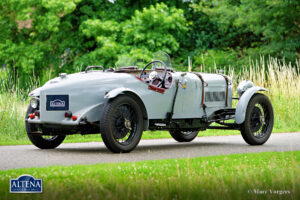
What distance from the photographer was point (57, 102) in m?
8.20

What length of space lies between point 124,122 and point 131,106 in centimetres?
27

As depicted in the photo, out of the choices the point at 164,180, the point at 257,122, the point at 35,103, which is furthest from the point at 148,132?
the point at 164,180

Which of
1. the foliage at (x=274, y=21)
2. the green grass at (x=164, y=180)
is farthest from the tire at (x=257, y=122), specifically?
the foliage at (x=274, y=21)

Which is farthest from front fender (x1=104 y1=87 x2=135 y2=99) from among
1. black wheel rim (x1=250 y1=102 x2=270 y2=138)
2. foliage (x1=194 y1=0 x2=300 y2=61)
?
foliage (x1=194 y1=0 x2=300 y2=61)

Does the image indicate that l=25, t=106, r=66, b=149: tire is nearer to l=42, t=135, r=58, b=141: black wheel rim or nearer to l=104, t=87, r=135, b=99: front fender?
l=42, t=135, r=58, b=141: black wheel rim

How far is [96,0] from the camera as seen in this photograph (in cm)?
2606

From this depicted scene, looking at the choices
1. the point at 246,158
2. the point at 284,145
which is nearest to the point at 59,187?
the point at 246,158

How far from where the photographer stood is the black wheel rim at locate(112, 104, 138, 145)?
8.04 metres

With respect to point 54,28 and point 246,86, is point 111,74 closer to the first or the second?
point 246,86

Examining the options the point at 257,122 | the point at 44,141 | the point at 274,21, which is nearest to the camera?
the point at 44,141

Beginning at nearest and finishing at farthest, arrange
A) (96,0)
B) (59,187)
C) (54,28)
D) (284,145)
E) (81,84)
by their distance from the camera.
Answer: (59,187)
(81,84)
(284,145)
(54,28)
(96,0)

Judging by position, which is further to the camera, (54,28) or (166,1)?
(166,1)

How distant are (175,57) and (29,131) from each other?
1823 cm

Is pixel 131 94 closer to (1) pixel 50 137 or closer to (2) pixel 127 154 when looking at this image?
(2) pixel 127 154
